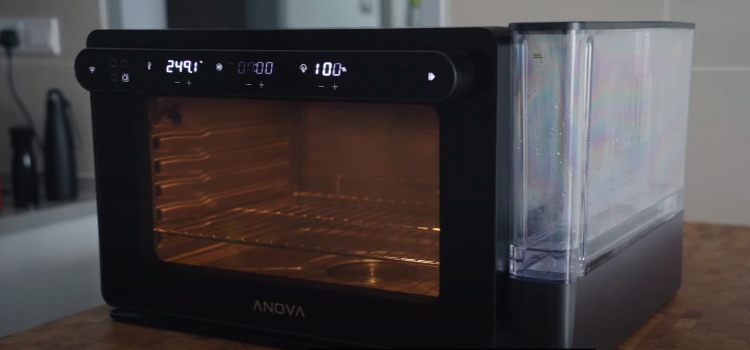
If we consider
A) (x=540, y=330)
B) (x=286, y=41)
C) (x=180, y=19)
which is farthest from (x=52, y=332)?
(x=180, y=19)

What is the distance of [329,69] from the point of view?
0.70 m

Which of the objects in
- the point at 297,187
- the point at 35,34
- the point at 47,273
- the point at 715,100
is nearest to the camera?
the point at 297,187

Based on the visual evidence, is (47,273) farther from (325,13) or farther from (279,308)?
(279,308)

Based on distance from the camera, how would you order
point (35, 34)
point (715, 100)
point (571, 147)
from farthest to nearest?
point (35, 34)
point (715, 100)
point (571, 147)

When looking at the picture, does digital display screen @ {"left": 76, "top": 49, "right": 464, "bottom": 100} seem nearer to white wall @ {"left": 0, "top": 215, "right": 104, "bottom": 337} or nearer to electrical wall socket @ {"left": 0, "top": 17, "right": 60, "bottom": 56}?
white wall @ {"left": 0, "top": 215, "right": 104, "bottom": 337}

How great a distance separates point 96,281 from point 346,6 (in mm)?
834

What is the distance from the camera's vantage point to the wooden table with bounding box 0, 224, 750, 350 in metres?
0.79

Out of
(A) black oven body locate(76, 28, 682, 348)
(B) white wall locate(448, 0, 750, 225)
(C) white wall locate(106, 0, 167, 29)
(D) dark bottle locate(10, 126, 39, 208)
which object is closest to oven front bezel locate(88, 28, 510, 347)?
(A) black oven body locate(76, 28, 682, 348)

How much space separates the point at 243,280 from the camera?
798mm

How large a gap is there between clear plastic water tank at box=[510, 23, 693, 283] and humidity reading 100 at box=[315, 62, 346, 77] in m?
0.14

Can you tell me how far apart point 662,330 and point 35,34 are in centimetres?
154

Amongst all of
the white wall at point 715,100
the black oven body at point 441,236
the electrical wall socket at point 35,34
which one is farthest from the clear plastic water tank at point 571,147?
the electrical wall socket at point 35,34

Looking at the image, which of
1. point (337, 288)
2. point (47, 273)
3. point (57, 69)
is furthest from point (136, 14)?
point (337, 288)

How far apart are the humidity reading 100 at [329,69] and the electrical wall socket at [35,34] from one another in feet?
4.33
